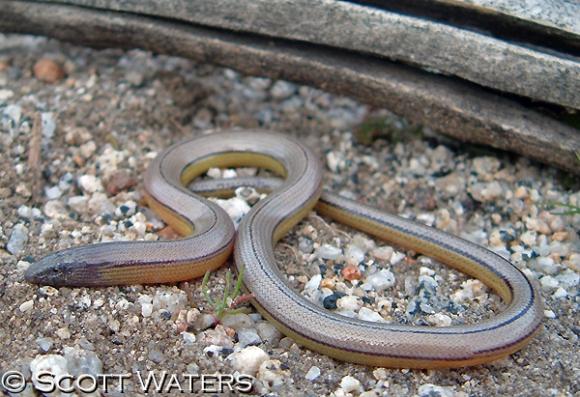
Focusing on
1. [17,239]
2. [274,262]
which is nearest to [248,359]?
[274,262]

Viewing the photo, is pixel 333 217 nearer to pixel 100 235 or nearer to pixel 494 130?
pixel 494 130

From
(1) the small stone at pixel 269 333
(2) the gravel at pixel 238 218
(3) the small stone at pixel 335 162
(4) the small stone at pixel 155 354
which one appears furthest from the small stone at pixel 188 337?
(3) the small stone at pixel 335 162

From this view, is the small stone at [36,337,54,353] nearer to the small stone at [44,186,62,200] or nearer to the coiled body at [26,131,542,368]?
the coiled body at [26,131,542,368]

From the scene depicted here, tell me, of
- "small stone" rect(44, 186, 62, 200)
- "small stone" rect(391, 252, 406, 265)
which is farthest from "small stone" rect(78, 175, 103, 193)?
"small stone" rect(391, 252, 406, 265)

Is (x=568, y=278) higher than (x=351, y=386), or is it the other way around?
(x=568, y=278)

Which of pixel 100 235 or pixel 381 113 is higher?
pixel 381 113

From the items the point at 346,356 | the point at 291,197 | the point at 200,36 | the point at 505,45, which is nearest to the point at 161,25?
the point at 200,36

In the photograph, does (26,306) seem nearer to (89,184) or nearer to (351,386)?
(89,184)
